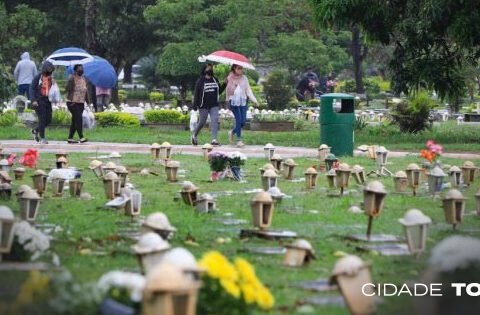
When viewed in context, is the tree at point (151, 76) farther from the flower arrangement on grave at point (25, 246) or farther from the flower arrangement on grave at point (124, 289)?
the flower arrangement on grave at point (124, 289)

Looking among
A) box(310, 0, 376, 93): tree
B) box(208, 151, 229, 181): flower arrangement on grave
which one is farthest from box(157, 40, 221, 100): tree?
box(208, 151, 229, 181): flower arrangement on grave

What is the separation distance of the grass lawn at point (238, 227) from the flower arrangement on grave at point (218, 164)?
0.16 m

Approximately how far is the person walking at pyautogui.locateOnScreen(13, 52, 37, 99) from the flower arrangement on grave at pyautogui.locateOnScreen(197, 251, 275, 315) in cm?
2457

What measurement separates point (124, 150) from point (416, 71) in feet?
20.5

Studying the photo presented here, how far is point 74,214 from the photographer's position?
440 inches

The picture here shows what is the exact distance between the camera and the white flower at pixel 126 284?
6.03 m

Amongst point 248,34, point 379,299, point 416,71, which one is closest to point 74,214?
point 379,299

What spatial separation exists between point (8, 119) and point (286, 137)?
697 centimetres

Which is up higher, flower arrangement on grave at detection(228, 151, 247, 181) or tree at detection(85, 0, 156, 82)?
tree at detection(85, 0, 156, 82)

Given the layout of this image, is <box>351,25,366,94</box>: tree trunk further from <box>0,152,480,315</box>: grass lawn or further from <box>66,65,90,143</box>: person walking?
<box>0,152,480,315</box>: grass lawn

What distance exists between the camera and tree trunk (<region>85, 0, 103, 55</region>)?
38.1 m

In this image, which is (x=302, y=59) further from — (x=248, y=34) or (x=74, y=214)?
(x=74, y=214)

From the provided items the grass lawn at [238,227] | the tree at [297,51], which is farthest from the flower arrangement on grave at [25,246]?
the tree at [297,51]

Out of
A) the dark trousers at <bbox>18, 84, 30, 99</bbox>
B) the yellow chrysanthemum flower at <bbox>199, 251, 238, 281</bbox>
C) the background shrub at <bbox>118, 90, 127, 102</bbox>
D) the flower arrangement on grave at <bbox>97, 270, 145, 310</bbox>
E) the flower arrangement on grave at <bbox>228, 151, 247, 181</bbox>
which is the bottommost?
the background shrub at <bbox>118, 90, 127, 102</bbox>
